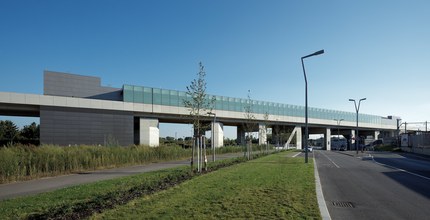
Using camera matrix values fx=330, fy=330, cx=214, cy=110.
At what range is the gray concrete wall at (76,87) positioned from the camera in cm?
4659

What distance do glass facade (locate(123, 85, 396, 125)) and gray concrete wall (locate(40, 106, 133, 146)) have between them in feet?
10.7

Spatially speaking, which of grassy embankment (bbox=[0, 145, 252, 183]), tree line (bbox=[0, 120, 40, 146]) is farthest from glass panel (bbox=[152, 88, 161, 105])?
tree line (bbox=[0, 120, 40, 146])

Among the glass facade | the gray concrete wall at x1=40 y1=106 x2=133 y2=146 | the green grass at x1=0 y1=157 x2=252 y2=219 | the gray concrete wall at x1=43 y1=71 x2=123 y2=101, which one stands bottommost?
the green grass at x1=0 y1=157 x2=252 y2=219

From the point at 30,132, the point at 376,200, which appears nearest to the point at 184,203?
the point at 376,200

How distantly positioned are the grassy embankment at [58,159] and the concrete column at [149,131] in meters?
23.4

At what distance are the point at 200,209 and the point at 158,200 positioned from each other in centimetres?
146

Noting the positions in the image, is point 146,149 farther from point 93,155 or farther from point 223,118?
point 223,118

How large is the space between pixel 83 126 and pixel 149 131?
411 inches

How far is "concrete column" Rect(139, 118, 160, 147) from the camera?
4956cm

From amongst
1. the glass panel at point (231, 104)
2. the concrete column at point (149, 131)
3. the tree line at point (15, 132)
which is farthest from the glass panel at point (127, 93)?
the tree line at point (15, 132)

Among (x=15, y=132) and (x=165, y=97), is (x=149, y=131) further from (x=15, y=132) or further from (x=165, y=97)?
(x=15, y=132)

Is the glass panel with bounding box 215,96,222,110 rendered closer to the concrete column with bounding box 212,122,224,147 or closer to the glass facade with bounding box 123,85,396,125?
the glass facade with bounding box 123,85,396,125

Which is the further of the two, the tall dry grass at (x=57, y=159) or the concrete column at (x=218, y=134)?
the concrete column at (x=218, y=134)

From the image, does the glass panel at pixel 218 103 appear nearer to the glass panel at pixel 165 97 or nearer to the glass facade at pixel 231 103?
the glass facade at pixel 231 103
